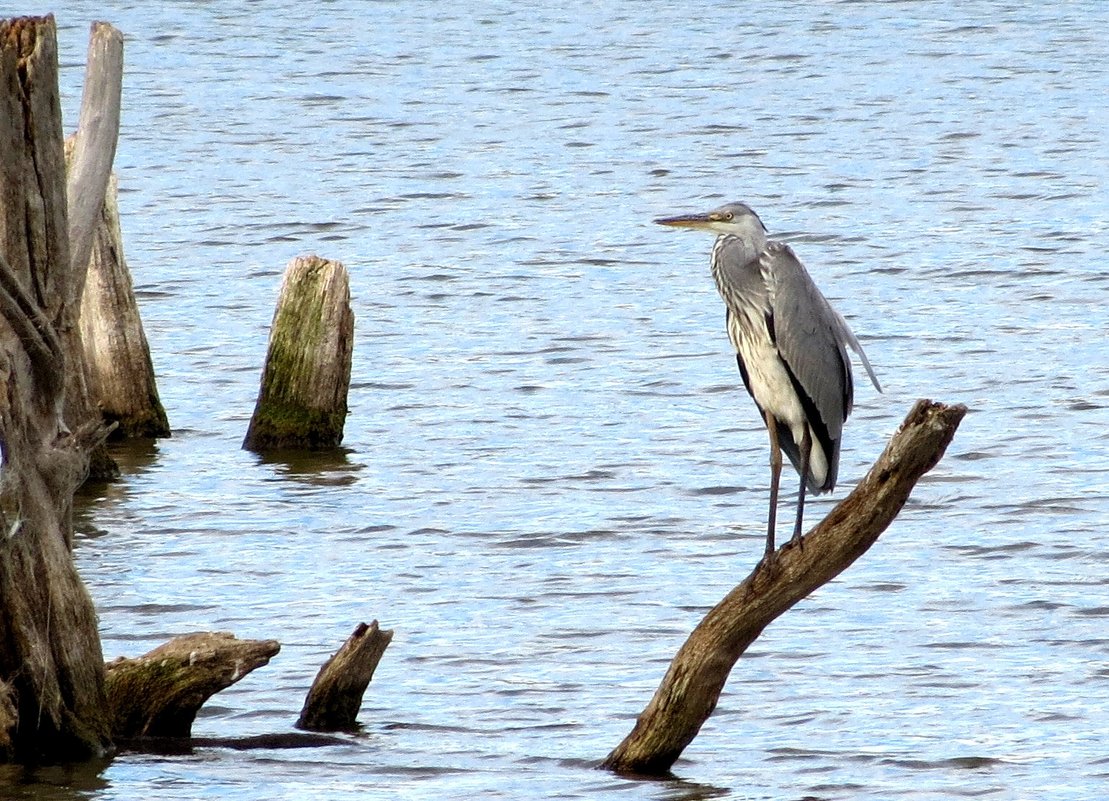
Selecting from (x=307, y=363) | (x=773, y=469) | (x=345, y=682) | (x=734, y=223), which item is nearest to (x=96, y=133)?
(x=345, y=682)

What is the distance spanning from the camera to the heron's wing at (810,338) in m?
7.46

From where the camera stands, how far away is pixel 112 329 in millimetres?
11094

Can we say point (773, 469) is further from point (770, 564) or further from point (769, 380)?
point (770, 564)

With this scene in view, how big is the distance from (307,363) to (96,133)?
4228 millimetres

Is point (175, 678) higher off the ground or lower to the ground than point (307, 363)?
lower

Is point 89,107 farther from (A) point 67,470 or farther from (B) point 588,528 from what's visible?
(B) point 588,528

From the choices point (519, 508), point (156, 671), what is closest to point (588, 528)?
point (519, 508)

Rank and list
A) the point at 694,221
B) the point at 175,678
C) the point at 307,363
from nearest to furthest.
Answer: the point at 175,678
the point at 694,221
the point at 307,363

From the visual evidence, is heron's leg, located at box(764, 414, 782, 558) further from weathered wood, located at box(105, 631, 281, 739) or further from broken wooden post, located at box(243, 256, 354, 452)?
broken wooden post, located at box(243, 256, 354, 452)

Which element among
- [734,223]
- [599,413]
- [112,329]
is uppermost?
[734,223]

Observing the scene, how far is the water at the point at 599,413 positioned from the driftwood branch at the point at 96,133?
1802 millimetres

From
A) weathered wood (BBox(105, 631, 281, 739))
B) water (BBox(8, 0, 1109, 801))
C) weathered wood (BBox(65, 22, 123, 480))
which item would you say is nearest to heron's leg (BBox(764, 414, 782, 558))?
water (BBox(8, 0, 1109, 801))

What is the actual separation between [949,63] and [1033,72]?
122cm

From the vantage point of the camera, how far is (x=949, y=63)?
2708 centimetres
